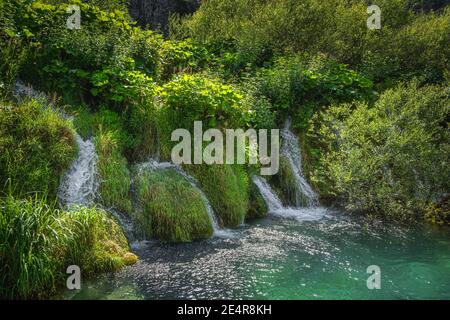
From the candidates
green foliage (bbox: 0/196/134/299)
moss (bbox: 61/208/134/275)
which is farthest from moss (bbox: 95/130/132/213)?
green foliage (bbox: 0/196/134/299)

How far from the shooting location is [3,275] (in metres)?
5.35

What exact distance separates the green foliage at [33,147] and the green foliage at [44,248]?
0.93m

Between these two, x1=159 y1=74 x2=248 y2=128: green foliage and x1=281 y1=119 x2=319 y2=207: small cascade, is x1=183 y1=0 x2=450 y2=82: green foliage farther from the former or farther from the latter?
x1=159 y1=74 x2=248 y2=128: green foliage

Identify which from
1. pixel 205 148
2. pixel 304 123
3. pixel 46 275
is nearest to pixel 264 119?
pixel 304 123

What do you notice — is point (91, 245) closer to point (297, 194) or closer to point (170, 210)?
point (170, 210)

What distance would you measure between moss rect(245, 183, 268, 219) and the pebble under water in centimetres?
77

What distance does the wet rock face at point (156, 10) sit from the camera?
20625 millimetres

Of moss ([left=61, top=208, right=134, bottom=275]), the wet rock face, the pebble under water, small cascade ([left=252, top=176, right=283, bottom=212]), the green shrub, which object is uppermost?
the wet rock face

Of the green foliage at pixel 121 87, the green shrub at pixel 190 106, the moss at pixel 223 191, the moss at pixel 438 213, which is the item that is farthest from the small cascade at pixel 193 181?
the moss at pixel 438 213

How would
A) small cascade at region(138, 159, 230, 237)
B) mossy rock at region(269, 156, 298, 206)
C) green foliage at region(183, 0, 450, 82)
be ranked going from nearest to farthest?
small cascade at region(138, 159, 230, 237) < mossy rock at region(269, 156, 298, 206) < green foliage at region(183, 0, 450, 82)

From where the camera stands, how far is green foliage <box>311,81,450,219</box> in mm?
9852

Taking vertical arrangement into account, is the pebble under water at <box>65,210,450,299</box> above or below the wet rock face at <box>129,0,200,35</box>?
below

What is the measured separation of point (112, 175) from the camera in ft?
26.4

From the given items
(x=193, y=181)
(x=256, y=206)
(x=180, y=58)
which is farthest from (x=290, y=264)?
(x=180, y=58)
